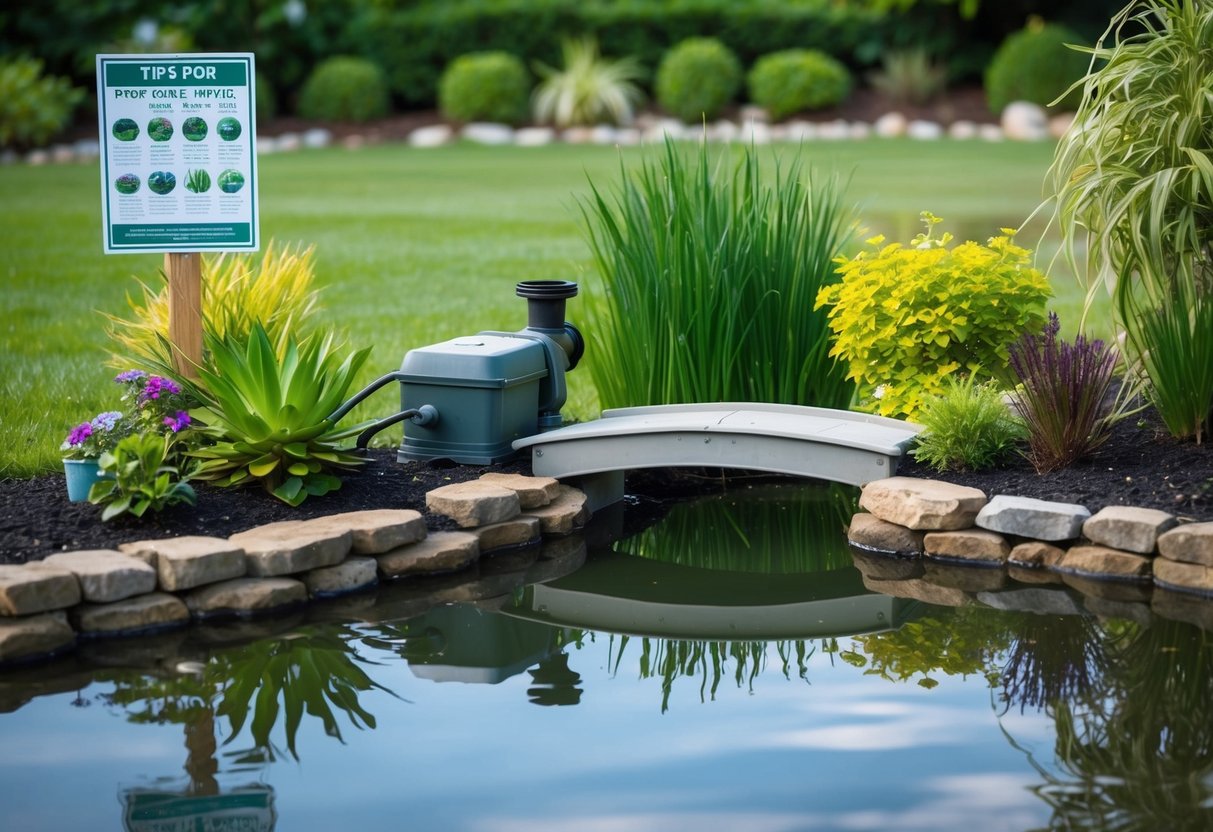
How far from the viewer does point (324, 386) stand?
4953mm

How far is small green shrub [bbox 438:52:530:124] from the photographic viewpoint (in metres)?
22.1

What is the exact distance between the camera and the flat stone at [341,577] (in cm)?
445

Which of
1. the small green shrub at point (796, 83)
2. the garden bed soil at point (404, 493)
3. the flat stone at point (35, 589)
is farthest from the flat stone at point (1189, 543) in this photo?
the small green shrub at point (796, 83)

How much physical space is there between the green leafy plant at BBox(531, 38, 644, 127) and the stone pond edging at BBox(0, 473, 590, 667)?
17771 mm

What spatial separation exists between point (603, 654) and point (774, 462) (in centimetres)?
131

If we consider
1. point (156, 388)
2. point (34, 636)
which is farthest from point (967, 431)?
point (34, 636)

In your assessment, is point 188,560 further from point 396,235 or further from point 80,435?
point 396,235

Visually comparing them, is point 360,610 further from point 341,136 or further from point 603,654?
point 341,136

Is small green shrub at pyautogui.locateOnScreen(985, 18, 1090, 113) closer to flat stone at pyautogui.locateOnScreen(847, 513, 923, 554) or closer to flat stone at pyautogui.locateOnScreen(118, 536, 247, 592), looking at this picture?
flat stone at pyautogui.locateOnScreen(847, 513, 923, 554)

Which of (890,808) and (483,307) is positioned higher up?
(483,307)

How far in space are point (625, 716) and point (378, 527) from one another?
1253 millimetres

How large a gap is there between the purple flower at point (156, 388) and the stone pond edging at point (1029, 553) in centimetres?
246

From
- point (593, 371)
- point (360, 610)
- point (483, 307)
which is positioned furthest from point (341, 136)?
point (360, 610)

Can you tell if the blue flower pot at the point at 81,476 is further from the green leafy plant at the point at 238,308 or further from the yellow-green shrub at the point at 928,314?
the yellow-green shrub at the point at 928,314
